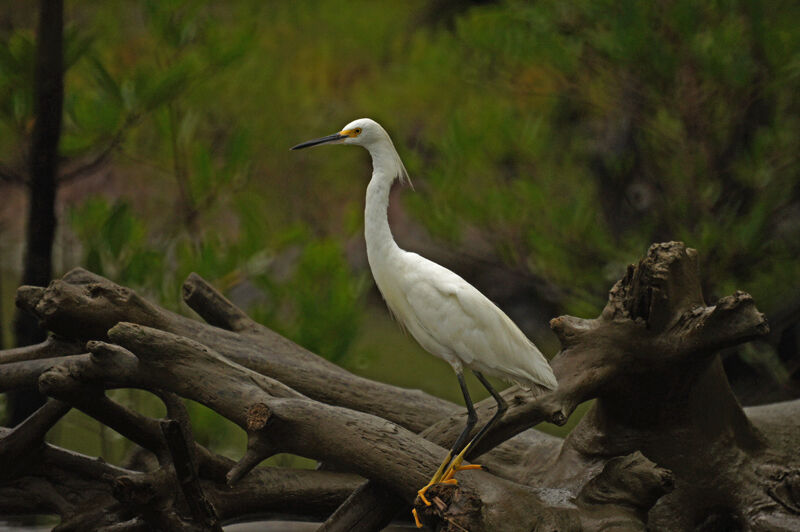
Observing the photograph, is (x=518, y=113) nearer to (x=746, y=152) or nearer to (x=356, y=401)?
(x=746, y=152)

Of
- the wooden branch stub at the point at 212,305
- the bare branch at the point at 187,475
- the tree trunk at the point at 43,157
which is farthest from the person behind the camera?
the tree trunk at the point at 43,157

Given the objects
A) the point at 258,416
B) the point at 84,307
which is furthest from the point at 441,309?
the point at 84,307

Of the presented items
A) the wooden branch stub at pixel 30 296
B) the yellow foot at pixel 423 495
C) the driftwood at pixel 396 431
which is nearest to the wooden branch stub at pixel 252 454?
the driftwood at pixel 396 431

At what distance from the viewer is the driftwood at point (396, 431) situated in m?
1.12

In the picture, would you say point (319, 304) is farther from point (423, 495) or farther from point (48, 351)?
point (423, 495)

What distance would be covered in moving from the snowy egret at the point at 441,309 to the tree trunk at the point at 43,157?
0.97 m

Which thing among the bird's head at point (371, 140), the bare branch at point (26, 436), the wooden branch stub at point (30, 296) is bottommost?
the bare branch at point (26, 436)

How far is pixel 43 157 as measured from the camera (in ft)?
6.32

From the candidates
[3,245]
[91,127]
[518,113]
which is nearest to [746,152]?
[518,113]

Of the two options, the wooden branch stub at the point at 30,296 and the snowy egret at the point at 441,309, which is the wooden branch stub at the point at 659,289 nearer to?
the snowy egret at the point at 441,309

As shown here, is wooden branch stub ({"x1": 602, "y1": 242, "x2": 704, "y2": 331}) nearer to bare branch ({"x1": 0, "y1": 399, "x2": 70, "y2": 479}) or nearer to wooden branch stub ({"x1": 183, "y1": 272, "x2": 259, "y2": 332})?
wooden branch stub ({"x1": 183, "y1": 272, "x2": 259, "y2": 332})

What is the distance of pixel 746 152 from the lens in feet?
7.63

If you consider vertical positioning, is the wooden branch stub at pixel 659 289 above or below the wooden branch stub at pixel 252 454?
above

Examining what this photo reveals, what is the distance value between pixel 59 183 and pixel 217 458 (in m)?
0.90
